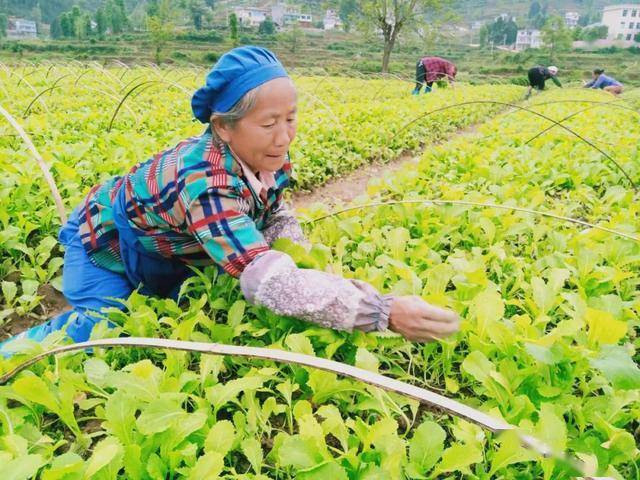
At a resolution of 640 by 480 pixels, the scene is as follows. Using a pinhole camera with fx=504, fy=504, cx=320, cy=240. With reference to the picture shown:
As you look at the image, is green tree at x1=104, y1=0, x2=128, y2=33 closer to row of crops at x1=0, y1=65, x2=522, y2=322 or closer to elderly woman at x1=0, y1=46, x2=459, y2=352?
row of crops at x1=0, y1=65, x2=522, y2=322

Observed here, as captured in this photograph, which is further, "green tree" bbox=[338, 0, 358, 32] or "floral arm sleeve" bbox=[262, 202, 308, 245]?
"green tree" bbox=[338, 0, 358, 32]

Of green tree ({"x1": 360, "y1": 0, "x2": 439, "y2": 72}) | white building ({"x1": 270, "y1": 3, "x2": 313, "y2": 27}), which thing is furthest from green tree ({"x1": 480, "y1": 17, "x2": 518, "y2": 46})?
green tree ({"x1": 360, "y1": 0, "x2": 439, "y2": 72})

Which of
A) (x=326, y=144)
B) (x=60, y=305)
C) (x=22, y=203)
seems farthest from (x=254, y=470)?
(x=326, y=144)

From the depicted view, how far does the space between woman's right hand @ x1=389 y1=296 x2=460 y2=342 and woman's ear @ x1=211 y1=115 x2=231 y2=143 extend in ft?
2.70

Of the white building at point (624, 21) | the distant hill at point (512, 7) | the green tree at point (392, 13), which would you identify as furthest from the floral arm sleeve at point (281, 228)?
the distant hill at point (512, 7)

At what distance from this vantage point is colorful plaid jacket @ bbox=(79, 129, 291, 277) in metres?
1.62

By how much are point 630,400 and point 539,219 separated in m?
1.78

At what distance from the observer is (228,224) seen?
1.62 meters

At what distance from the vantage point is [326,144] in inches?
228

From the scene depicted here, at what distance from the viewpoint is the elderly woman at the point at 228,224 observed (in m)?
1.51

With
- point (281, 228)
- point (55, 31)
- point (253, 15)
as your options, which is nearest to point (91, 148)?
point (281, 228)

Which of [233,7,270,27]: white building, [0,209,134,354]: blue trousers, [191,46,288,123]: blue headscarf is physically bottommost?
[0,209,134,354]: blue trousers

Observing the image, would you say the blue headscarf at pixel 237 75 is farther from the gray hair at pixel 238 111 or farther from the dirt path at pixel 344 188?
the dirt path at pixel 344 188

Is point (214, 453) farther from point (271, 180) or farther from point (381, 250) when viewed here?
point (381, 250)
